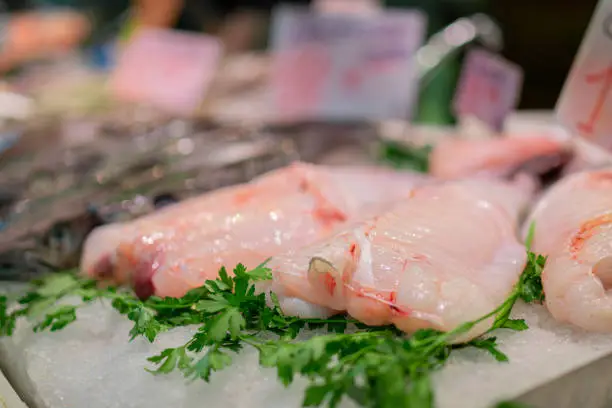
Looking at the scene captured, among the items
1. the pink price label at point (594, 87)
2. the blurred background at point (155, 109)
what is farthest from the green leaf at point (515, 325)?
the blurred background at point (155, 109)

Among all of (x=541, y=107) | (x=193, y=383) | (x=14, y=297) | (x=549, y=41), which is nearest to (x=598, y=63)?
(x=193, y=383)

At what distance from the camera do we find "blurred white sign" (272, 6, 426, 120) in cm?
245

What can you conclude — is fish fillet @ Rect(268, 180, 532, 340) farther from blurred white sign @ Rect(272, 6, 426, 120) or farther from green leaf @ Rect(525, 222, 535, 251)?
blurred white sign @ Rect(272, 6, 426, 120)

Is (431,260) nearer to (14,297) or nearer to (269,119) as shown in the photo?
(14,297)

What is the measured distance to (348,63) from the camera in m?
2.51

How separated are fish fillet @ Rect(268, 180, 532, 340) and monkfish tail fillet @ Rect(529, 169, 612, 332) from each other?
0.07m

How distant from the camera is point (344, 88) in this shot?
8.36ft

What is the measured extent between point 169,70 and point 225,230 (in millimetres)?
1724

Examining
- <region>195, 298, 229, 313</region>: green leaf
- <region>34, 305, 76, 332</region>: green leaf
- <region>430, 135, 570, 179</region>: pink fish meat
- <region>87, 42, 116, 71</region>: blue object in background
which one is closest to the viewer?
<region>195, 298, 229, 313</region>: green leaf

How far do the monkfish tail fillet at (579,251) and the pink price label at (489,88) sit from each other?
2.29 ft

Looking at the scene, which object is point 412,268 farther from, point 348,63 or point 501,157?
point 348,63

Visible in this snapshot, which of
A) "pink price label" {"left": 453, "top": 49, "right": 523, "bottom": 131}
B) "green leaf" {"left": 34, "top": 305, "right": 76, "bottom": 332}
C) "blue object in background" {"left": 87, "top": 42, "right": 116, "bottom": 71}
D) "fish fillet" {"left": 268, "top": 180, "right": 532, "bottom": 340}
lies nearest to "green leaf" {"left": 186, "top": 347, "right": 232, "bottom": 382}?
"fish fillet" {"left": 268, "top": 180, "right": 532, "bottom": 340}

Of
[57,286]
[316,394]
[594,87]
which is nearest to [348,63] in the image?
[594,87]

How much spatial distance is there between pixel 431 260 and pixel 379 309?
0.15 m
